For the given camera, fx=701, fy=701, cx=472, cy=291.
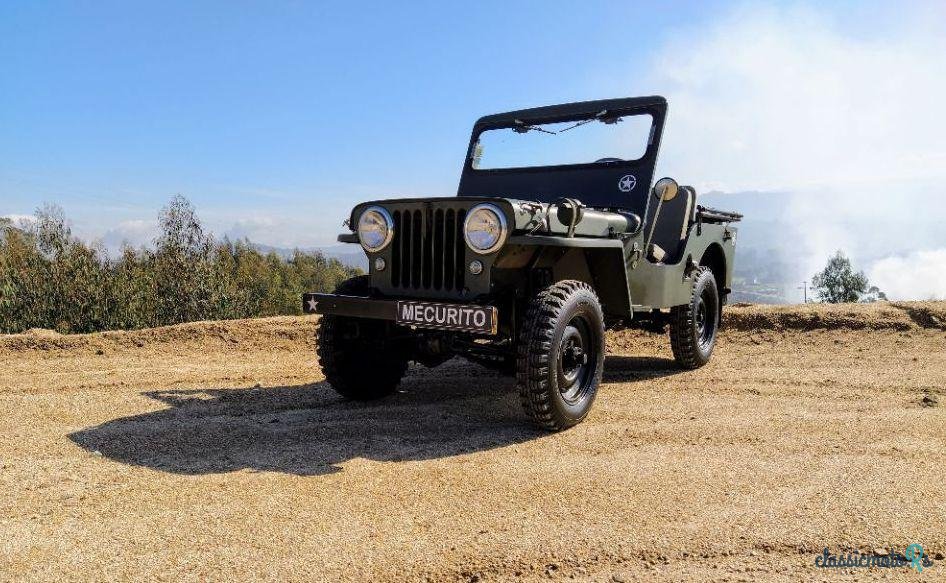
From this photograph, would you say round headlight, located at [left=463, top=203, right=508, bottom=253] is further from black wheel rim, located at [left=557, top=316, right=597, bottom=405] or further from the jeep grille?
black wheel rim, located at [left=557, top=316, right=597, bottom=405]

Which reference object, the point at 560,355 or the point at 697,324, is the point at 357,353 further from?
the point at 697,324

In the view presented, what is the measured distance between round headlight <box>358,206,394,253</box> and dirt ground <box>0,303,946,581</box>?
3.79 feet

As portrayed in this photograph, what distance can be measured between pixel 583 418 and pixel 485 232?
1.38 metres

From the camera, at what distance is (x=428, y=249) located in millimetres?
4402

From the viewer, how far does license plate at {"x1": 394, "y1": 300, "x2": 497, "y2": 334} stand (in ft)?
12.7

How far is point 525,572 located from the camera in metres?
2.41

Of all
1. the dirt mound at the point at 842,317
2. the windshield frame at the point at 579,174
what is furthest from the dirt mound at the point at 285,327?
the windshield frame at the point at 579,174

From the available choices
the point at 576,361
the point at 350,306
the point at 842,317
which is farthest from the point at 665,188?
the point at 842,317

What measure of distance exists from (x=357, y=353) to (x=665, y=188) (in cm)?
261

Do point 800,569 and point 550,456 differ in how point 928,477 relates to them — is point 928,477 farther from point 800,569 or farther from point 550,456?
point 550,456

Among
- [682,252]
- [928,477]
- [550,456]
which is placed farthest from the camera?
[682,252]

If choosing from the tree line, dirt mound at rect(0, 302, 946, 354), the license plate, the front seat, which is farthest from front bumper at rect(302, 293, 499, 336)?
the tree line

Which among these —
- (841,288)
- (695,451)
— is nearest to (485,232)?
(695,451)

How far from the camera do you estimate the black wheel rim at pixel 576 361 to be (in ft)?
14.2
